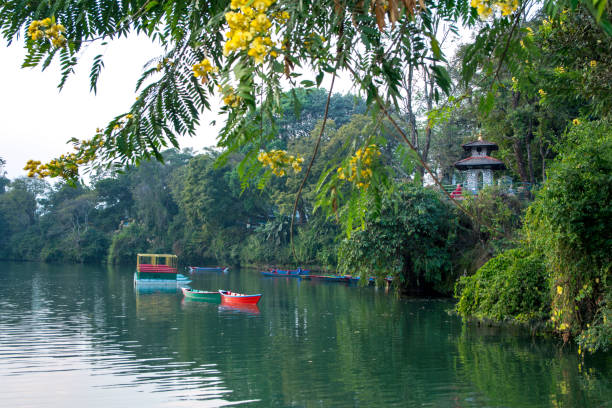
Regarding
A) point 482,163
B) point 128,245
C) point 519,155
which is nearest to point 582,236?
point 482,163

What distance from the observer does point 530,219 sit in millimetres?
10352

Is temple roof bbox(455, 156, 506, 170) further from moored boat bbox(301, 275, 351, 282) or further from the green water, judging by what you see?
moored boat bbox(301, 275, 351, 282)

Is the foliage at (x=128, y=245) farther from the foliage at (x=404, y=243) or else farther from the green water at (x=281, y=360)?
the foliage at (x=404, y=243)

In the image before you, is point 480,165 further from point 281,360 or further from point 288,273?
point 288,273

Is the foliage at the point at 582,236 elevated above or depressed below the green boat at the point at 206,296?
above

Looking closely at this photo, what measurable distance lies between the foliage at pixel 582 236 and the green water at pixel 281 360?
84 centimetres

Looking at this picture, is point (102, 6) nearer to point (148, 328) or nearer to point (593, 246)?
point (593, 246)

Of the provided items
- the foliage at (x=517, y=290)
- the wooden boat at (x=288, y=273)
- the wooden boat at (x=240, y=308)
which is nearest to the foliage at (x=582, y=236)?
the foliage at (x=517, y=290)

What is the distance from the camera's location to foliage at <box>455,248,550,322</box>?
35.4 ft

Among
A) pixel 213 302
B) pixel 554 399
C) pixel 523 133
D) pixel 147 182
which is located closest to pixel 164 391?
pixel 554 399

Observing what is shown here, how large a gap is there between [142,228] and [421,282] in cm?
3115

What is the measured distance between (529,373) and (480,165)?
39.1ft

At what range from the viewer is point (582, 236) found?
27.8ft

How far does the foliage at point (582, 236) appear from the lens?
27.2 feet
